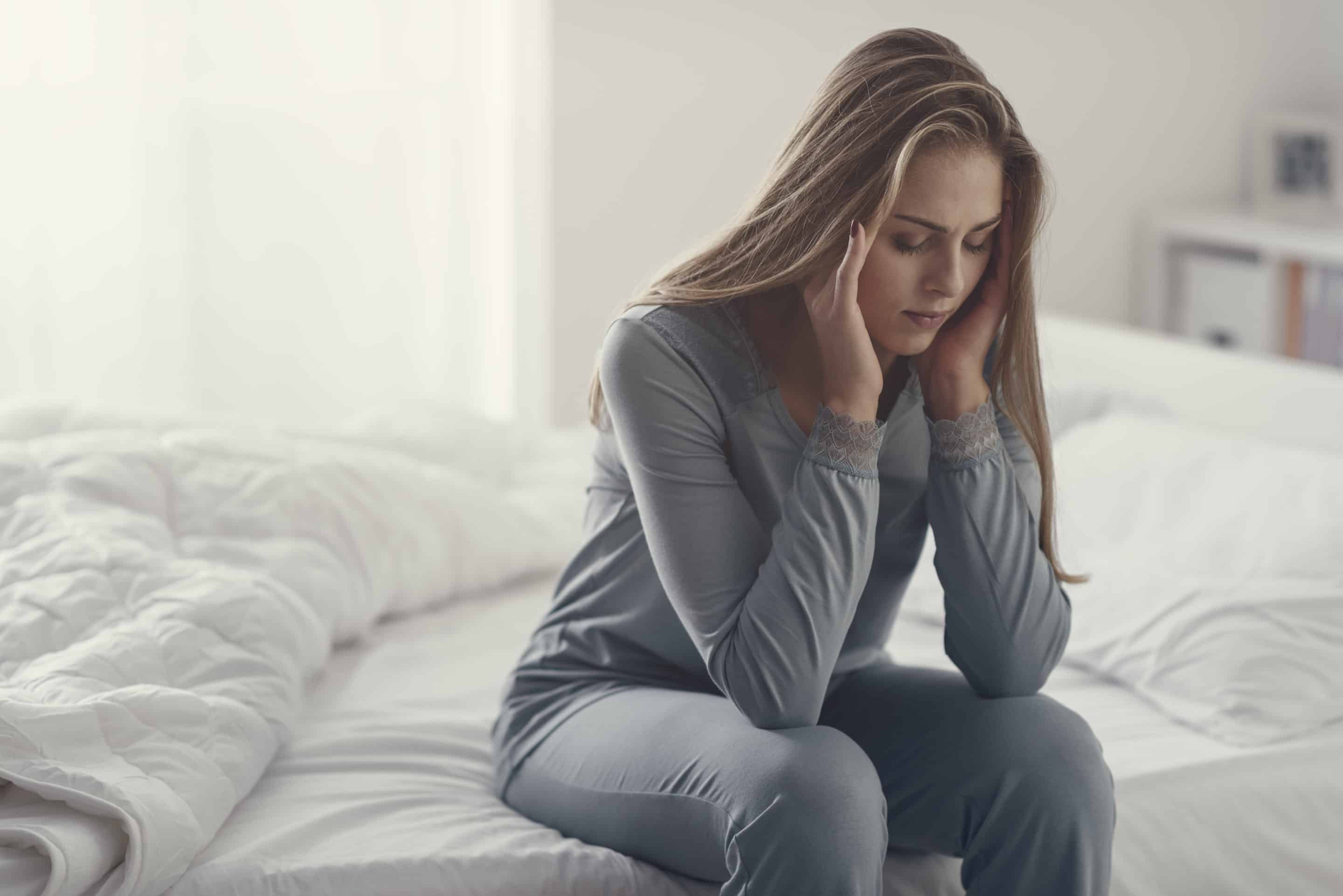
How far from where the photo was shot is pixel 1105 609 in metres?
1.56

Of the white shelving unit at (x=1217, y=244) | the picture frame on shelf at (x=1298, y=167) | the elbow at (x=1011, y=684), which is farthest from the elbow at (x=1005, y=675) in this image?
the picture frame on shelf at (x=1298, y=167)

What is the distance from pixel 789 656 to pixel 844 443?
177 mm

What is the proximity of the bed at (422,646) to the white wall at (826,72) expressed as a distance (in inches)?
45.0

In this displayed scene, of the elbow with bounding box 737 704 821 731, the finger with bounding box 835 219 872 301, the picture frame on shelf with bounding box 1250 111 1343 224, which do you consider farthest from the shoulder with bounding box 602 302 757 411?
the picture frame on shelf with bounding box 1250 111 1343 224

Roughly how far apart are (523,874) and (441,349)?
2.09m

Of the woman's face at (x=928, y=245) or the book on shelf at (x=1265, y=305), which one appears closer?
the woman's face at (x=928, y=245)

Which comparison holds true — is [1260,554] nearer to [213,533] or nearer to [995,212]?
[995,212]

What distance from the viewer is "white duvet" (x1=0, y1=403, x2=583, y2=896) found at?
1067 millimetres

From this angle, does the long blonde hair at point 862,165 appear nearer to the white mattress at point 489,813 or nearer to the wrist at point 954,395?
the wrist at point 954,395

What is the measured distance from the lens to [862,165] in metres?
1.10

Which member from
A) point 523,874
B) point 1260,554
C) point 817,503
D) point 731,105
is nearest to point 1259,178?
point 731,105

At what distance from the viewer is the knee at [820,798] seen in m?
0.98

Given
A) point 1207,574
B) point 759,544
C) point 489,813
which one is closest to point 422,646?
point 489,813

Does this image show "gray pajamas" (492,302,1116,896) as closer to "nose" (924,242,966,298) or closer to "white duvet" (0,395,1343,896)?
"nose" (924,242,966,298)
